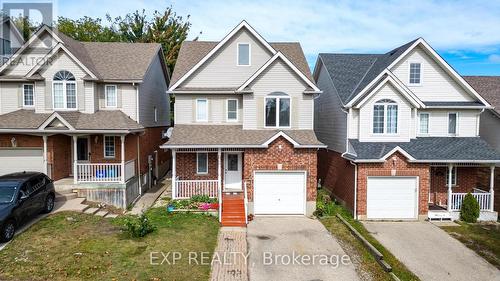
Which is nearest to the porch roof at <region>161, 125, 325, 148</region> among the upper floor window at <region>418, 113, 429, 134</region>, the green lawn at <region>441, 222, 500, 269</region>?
the upper floor window at <region>418, 113, 429, 134</region>

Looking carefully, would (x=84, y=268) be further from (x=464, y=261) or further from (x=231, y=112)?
(x=464, y=261)

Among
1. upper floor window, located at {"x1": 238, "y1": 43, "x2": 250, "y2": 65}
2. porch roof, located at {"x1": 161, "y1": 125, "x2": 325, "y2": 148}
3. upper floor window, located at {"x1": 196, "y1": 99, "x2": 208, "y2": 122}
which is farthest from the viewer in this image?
upper floor window, located at {"x1": 238, "y1": 43, "x2": 250, "y2": 65}

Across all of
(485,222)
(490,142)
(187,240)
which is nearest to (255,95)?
(187,240)

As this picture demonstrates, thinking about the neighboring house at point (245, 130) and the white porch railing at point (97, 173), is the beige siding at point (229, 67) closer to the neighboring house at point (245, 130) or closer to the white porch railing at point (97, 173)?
the neighboring house at point (245, 130)

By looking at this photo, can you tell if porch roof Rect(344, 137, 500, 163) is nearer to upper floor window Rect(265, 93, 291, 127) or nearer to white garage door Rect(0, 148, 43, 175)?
upper floor window Rect(265, 93, 291, 127)

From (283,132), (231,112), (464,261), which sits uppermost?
(231,112)

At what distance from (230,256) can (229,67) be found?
1177cm

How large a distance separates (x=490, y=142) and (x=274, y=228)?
1586 cm

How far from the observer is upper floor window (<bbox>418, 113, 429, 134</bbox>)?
61.7 feet

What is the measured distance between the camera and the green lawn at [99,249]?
986cm

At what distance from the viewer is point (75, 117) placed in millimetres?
18094

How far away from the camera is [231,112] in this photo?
1939cm

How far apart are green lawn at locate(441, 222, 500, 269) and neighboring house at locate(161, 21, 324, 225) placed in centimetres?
697

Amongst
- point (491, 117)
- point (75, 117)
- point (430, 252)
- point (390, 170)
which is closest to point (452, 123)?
point (491, 117)
